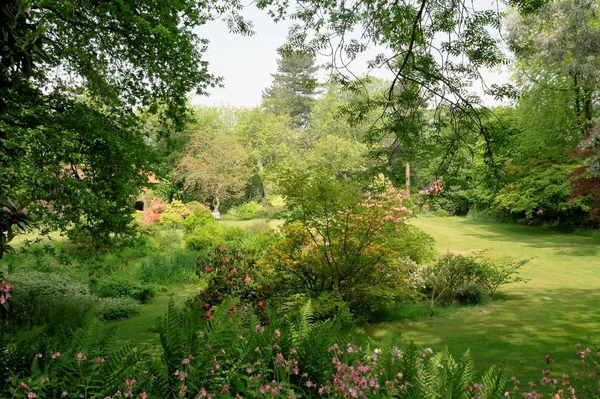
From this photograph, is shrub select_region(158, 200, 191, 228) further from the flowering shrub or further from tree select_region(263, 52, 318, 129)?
tree select_region(263, 52, 318, 129)

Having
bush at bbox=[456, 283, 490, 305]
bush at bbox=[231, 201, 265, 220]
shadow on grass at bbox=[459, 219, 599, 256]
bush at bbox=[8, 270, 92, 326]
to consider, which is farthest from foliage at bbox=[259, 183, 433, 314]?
bush at bbox=[231, 201, 265, 220]

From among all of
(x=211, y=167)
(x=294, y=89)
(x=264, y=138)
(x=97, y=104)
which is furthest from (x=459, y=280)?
(x=294, y=89)

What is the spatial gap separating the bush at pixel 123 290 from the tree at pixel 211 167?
17.0m

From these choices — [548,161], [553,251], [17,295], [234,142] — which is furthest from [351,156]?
[17,295]

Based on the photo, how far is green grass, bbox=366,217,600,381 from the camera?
5871mm

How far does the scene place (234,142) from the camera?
30719 millimetres

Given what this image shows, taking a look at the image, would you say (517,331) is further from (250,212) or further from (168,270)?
(250,212)

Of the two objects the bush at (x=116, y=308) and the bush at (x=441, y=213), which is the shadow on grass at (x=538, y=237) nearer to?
the bush at (x=441, y=213)

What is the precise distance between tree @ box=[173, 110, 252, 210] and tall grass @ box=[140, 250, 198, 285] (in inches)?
590

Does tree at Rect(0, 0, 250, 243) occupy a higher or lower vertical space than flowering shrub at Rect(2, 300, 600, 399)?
higher

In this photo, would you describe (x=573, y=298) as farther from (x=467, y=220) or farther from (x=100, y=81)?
(x=467, y=220)

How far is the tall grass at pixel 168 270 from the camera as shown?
1226 cm

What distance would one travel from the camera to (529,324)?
23.9ft

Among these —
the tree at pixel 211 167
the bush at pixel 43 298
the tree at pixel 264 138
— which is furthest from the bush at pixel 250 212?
the bush at pixel 43 298
